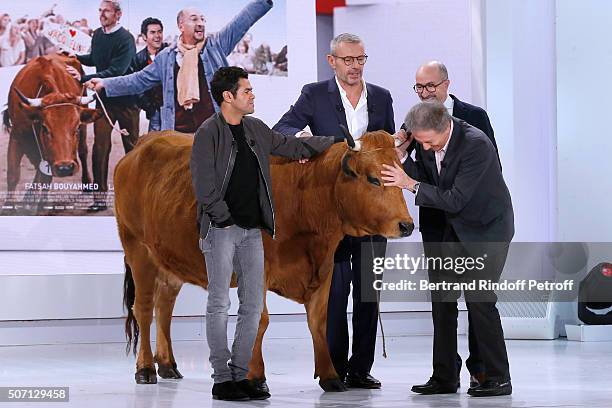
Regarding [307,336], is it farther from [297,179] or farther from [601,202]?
[297,179]

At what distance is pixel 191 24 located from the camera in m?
9.88

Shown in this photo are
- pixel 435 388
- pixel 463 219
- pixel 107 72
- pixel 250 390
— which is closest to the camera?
pixel 250 390

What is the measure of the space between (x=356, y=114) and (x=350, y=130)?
11 centimetres

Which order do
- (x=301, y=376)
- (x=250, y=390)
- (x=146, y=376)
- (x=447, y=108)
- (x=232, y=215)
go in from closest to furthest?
(x=232, y=215) < (x=250, y=390) < (x=447, y=108) < (x=146, y=376) < (x=301, y=376)

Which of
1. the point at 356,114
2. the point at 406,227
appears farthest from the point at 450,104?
the point at 406,227

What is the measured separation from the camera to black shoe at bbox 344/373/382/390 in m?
6.25

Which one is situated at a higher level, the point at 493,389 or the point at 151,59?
the point at 151,59

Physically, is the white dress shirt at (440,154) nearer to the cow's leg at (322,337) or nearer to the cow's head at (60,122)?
the cow's leg at (322,337)

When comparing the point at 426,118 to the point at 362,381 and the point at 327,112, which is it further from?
the point at 362,381

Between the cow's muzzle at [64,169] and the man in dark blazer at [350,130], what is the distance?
3629 mm

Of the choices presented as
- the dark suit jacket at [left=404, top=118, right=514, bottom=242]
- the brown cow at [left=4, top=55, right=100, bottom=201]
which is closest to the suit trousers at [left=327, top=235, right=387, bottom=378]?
the dark suit jacket at [left=404, top=118, right=514, bottom=242]

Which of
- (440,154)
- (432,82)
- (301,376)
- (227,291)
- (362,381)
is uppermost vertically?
(432,82)

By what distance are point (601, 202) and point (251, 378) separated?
4989mm

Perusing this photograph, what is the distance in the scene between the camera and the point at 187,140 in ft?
23.6
